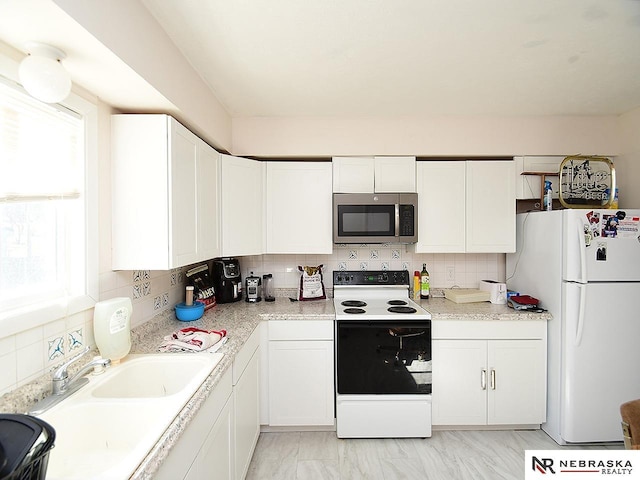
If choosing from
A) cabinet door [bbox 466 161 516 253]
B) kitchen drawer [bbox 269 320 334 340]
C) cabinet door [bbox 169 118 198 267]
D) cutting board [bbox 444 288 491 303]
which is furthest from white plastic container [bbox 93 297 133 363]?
cabinet door [bbox 466 161 516 253]

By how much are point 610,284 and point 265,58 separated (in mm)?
2564

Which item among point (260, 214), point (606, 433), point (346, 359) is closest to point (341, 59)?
point (260, 214)

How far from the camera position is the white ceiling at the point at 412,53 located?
4.75ft

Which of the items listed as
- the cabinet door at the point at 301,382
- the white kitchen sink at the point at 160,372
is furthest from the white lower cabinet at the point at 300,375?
the white kitchen sink at the point at 160,372

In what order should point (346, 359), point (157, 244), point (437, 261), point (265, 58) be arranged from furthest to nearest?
point (437, 261) → point (346, 359) → point (265, 58) → point (157, 244)

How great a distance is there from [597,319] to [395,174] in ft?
5.57

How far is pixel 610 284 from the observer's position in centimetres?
227

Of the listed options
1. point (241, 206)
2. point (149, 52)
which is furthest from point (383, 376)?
point (149, 52)

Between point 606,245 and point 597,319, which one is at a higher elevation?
point 606,245

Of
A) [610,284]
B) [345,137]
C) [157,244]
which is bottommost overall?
[610,284]

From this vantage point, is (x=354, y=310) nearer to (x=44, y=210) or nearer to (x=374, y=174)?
(x=374, y=174)

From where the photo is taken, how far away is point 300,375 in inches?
98.9

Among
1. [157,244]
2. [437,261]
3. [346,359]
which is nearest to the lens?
[157,244]

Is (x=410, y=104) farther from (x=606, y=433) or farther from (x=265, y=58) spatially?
(x=606, y=433)
